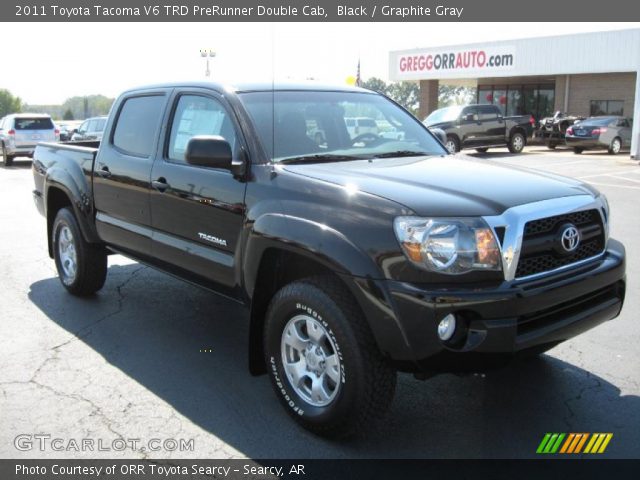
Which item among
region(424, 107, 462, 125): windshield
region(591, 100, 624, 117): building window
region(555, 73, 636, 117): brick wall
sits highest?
region(555, 73, 636, 117): brick wall

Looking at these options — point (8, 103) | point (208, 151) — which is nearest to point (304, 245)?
point (208, 151)

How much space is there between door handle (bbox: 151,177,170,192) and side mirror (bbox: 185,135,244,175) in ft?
2.64

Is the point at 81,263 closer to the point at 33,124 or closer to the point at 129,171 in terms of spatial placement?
the point at 129,171

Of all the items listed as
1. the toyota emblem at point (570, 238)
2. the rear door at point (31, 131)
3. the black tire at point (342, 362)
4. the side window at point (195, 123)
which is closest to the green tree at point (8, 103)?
the rear door at point (31, 131)

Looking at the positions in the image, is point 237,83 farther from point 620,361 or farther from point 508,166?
point 620,361

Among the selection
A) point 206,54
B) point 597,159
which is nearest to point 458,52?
point 597,159

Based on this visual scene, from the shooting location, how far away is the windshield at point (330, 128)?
13.7 ft

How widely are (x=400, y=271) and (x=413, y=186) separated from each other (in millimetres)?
555

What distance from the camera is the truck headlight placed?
3.10 metres

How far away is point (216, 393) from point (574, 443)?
2075 millimetres

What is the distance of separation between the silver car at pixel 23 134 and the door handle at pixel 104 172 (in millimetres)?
19859

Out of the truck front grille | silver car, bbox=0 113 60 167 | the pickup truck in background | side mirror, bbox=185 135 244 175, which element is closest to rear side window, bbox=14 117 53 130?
silver car, bbox=0 113 60 167

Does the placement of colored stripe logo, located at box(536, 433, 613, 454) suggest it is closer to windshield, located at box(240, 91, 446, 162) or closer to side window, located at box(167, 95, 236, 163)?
windshield, located at box(240, 91, 446, 162)
